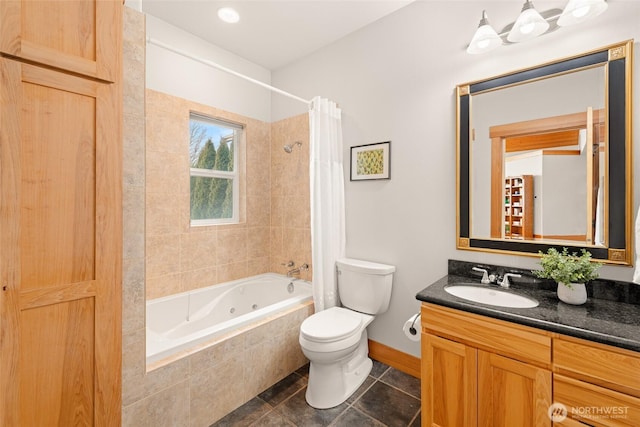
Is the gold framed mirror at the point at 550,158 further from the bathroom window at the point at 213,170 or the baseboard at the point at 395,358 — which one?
the bathroom window at the point at 213,170

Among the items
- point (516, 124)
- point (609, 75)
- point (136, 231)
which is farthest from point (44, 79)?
point (609, 75)

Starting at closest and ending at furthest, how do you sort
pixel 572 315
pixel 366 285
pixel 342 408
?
pixel 572 315 → pixel 342 408 → pixel 366 285

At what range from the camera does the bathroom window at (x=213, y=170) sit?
2.58 m

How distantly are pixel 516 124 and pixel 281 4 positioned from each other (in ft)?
6.09

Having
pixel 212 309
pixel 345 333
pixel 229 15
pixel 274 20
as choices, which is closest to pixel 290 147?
pixel 274 20

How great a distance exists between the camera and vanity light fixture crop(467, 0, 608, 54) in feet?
4.43

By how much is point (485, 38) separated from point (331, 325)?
202 centimetres

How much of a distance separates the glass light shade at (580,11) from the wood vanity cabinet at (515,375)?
1.54m

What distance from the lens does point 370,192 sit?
2.27 metres

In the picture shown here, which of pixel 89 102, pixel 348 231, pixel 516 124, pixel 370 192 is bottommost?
pixel 348 231

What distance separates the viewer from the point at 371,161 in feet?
7.38

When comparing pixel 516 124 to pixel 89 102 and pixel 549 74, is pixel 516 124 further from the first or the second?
pixel 89 102

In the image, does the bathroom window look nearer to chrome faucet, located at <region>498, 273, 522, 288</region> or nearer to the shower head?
the shower head

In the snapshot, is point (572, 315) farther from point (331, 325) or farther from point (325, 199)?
point (325, 199)
